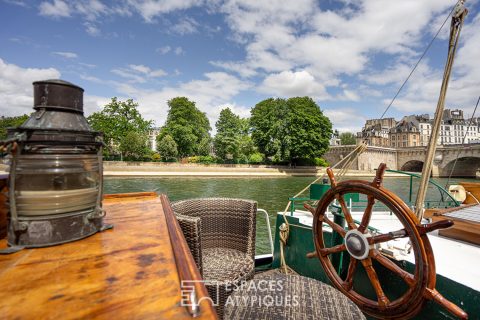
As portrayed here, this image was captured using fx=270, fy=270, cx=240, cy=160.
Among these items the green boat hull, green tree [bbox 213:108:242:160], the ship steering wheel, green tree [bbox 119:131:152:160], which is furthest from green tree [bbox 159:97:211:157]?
the ship steering wheel

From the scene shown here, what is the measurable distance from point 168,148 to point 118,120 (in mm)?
8000

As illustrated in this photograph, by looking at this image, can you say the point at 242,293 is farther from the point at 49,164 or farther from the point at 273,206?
the point at 273,206

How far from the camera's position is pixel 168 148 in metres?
37.5

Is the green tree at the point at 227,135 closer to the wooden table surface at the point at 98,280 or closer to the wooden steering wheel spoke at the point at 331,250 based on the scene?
the wooden steering wheel spoke at the point at 331,250

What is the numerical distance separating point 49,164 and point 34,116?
0.27 meters

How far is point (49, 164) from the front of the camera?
135 cm

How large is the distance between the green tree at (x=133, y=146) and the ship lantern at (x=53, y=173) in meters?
36.0

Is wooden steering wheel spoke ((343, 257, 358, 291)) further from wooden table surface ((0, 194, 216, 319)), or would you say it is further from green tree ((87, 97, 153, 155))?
green tree ((87, 97, 153, 155))

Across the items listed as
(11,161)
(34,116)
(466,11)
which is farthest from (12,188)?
(466,11)

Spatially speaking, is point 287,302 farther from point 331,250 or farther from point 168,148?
point 168,148

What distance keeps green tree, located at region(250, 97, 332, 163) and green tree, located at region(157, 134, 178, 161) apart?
476 inches

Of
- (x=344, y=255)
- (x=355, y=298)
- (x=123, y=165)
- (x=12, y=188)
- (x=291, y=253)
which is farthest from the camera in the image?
(x=123, y=165)

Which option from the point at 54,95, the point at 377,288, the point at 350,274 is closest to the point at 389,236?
the point at 377,288

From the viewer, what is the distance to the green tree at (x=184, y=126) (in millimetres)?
40188
